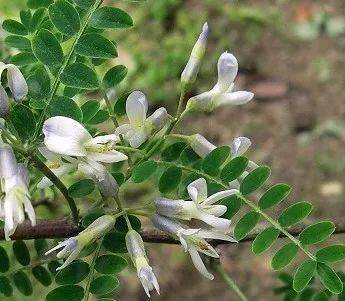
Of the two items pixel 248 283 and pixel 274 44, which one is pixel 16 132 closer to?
pixel 248 283

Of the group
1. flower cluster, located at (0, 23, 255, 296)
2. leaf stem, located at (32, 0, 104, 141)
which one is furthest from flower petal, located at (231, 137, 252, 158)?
leaf stem, located at (32, 0, 104, 141)

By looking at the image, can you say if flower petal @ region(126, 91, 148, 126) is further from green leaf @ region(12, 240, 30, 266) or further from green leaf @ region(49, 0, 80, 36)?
green leaf @ region(12, 240, 30, 266)

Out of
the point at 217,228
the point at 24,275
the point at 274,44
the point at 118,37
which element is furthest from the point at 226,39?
the point at 217,228

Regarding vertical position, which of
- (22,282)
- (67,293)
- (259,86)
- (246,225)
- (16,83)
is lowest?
(259,86)

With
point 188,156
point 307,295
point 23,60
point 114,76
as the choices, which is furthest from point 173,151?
point 307,295

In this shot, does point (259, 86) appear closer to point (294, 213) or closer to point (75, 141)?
point (294, 213)
